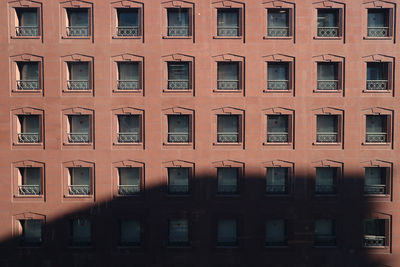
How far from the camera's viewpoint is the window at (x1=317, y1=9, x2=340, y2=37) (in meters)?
21.4

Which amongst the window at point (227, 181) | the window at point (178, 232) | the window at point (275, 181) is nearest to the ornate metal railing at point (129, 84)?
the window at point (227, 181)

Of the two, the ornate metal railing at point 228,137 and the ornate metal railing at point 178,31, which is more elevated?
the ornate metal railing at point 178,31

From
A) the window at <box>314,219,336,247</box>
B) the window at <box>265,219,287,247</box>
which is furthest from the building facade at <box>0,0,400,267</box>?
the window at <box>265,219,287,247</box>

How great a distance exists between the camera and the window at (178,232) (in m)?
21.6

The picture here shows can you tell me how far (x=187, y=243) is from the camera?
70.6ft

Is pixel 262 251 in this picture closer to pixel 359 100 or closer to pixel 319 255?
pixel 319 255

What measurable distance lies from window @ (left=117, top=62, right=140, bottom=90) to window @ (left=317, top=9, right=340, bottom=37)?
1164cm

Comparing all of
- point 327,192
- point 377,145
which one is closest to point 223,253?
point 327,192

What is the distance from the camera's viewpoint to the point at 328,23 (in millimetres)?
21594

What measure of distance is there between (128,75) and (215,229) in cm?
1097

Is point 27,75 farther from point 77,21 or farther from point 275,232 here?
point 275,232

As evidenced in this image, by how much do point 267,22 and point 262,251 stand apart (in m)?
14.2

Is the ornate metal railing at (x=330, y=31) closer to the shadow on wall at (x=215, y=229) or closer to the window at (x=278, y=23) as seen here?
the window at (x=278, y=23)

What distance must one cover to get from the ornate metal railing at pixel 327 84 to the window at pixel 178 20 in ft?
29.0
